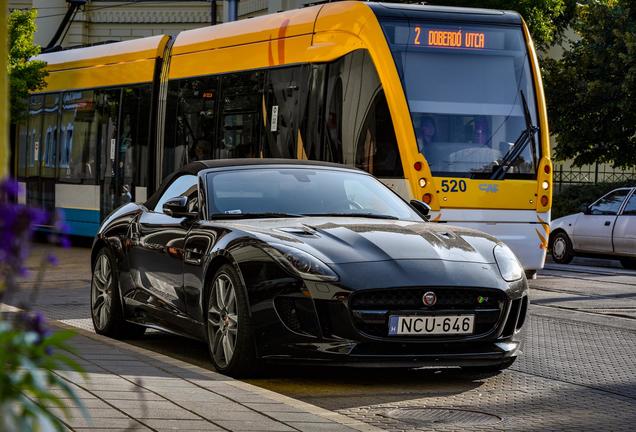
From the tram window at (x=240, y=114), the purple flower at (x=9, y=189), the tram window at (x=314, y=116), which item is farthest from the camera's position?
the tram window at (x=240, y=114)

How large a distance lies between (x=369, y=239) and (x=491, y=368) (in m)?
1.17

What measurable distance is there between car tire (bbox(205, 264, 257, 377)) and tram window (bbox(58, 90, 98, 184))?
16.2 metres

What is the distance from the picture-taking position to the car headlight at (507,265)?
28.2ft

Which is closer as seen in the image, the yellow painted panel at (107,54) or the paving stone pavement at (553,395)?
the paving stone pavement at (553,395)

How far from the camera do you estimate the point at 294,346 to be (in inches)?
320

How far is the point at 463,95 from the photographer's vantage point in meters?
16.6

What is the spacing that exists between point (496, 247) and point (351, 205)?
1.21 meters

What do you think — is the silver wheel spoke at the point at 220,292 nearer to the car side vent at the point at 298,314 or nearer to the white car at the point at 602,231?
the car side vent at the point at 298,314

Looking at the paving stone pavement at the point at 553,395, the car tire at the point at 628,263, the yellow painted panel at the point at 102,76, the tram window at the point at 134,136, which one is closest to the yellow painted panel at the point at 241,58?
the yellow painted panel at the point at 102,76

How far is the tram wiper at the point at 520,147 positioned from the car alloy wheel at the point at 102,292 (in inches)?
266

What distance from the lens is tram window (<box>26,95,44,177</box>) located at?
89.8 feet

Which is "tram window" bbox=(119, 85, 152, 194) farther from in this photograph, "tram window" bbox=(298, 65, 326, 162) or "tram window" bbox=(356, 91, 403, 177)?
"tram window" bbox=(356, 91, 403, 177)

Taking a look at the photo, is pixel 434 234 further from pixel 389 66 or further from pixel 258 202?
pixel 389 66

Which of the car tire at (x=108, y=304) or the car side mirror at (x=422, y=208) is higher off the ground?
the car side mirror at (x=422, y=208)
